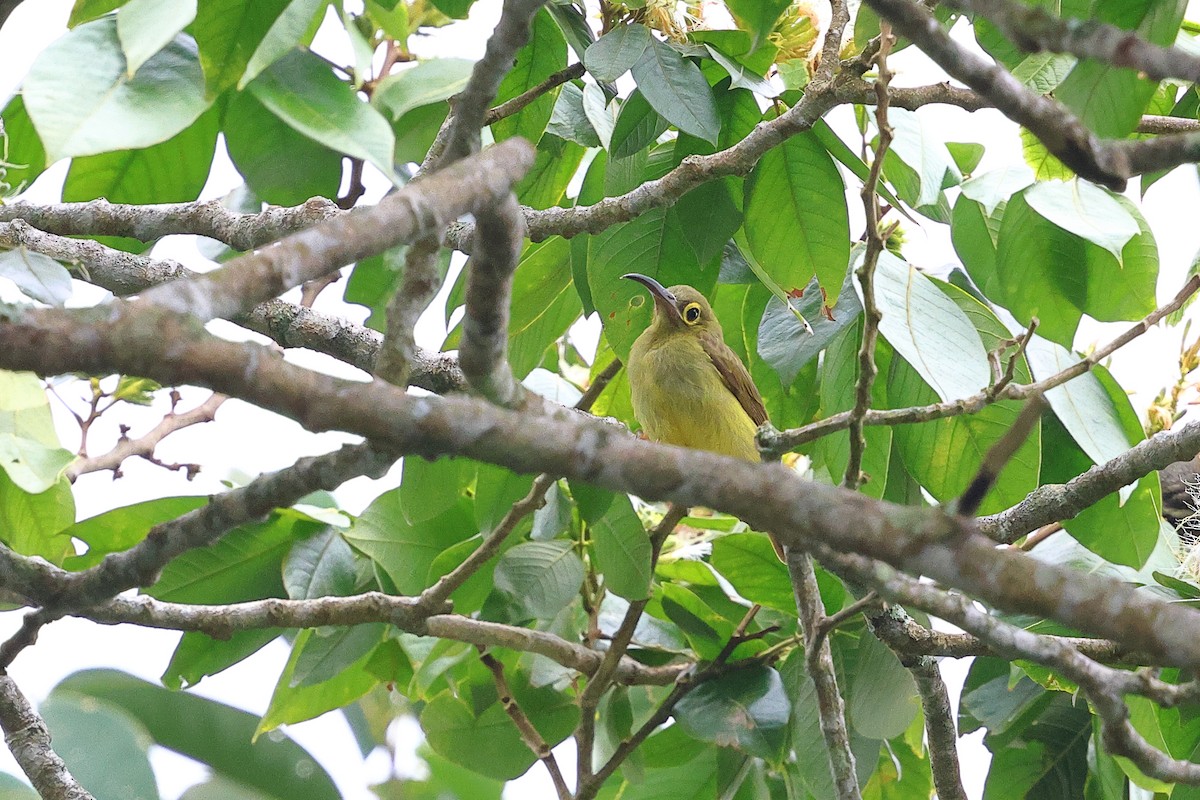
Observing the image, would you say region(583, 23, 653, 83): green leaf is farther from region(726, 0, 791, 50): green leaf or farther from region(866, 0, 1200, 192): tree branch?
region(866, 0, 1200, 192): tree branch

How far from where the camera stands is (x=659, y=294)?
Answer: 13.4 ft

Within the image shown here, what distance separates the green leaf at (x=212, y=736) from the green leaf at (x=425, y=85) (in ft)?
4.96

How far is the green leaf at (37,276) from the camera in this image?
2215 mm

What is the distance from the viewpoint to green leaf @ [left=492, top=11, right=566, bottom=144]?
3102 millimetres

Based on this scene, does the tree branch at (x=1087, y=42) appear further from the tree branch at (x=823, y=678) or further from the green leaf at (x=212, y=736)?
the green leaf at (x=212, y=736)

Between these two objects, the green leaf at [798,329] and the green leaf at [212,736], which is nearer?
the green leaf at [212,736]

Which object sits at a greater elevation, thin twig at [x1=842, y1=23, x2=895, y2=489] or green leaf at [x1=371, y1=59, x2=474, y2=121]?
green leaf at [x1=371, y1=59, x2=474, y2=121]

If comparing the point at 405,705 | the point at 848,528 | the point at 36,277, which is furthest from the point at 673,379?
the point at 848,528

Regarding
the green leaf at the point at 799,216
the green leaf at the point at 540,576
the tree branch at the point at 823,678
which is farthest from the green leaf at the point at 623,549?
the green leaf at the point at 799,216

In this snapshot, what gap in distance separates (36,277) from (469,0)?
107 cm

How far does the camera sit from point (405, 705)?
4133 mm

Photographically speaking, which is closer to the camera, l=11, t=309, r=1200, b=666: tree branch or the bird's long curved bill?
l=11, t=309, r=1200, b=666: tree branch

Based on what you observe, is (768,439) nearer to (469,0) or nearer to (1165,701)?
(1165,701)

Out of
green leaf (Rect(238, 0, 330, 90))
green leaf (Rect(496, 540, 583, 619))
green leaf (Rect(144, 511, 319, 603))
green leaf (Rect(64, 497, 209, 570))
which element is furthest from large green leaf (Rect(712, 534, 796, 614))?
green leaf (Rect(238, 0, 330, 90))
